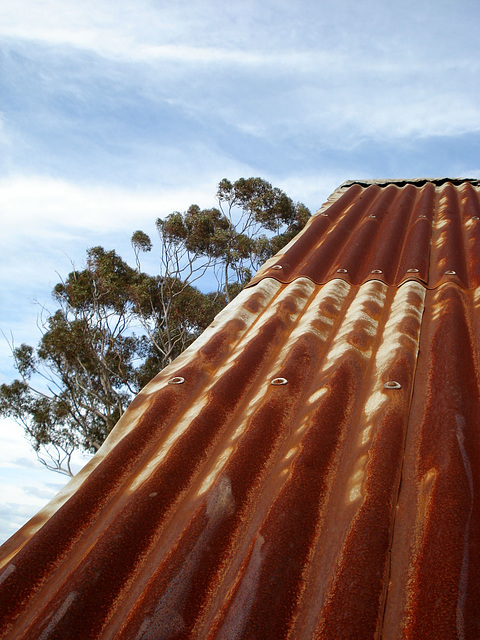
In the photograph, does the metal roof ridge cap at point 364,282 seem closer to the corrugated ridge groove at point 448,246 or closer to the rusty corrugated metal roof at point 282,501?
the corrugated ridge groove at point 448,246

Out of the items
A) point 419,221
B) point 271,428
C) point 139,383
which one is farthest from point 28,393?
point 271,428

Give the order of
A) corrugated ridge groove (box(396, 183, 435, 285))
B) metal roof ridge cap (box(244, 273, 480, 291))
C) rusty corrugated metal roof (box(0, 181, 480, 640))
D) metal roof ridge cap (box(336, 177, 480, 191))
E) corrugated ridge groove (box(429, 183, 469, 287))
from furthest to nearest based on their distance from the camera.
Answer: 1. metal roof ridge cap (box(336, 177, 480, 191))
2. corrugated ridge groove (box(396, 183, 435, 285))
3. corrugated ridge groove (box(429, 183, 469, 287))
4. metal roof ridge cap (box(244, 273, 480, 291))
5. rusty corrugated metal roof (box(0, 181, 480, 640))

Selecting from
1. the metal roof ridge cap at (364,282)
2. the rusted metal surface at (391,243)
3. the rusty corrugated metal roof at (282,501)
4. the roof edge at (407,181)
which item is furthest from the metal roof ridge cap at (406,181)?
the rusty corrugated metal roof at (282,501)

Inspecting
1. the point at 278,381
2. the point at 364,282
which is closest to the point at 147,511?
the point at 278,381

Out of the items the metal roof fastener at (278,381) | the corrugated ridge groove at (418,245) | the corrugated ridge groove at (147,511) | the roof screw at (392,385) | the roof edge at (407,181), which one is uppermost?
the roof edge at (407,181)

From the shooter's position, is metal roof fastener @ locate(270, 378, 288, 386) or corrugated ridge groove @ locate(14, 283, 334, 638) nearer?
corrugated ridge groove @ locate(14, 283, 334, 638)

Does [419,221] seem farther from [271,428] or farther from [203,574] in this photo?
[203,574]

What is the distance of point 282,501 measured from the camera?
1.53m

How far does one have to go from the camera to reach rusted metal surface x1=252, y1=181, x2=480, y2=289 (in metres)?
3.31

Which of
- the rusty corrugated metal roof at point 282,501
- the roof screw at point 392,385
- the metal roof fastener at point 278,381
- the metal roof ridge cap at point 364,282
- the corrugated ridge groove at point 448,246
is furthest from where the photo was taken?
the corrugated ridge groove at point 448,246

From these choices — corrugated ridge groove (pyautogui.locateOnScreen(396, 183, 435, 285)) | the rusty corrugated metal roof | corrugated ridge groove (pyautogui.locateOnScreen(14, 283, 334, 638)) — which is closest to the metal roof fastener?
the rusty corrugated metal roof

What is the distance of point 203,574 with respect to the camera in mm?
1367

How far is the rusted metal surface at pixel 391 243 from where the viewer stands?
331cm

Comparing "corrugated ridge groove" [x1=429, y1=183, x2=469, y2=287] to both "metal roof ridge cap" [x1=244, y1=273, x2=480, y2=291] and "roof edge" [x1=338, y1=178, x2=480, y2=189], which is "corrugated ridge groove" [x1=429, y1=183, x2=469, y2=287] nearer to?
"metal roof ridge cap" [x1=244, y1=273, x2=480, y2=291]
